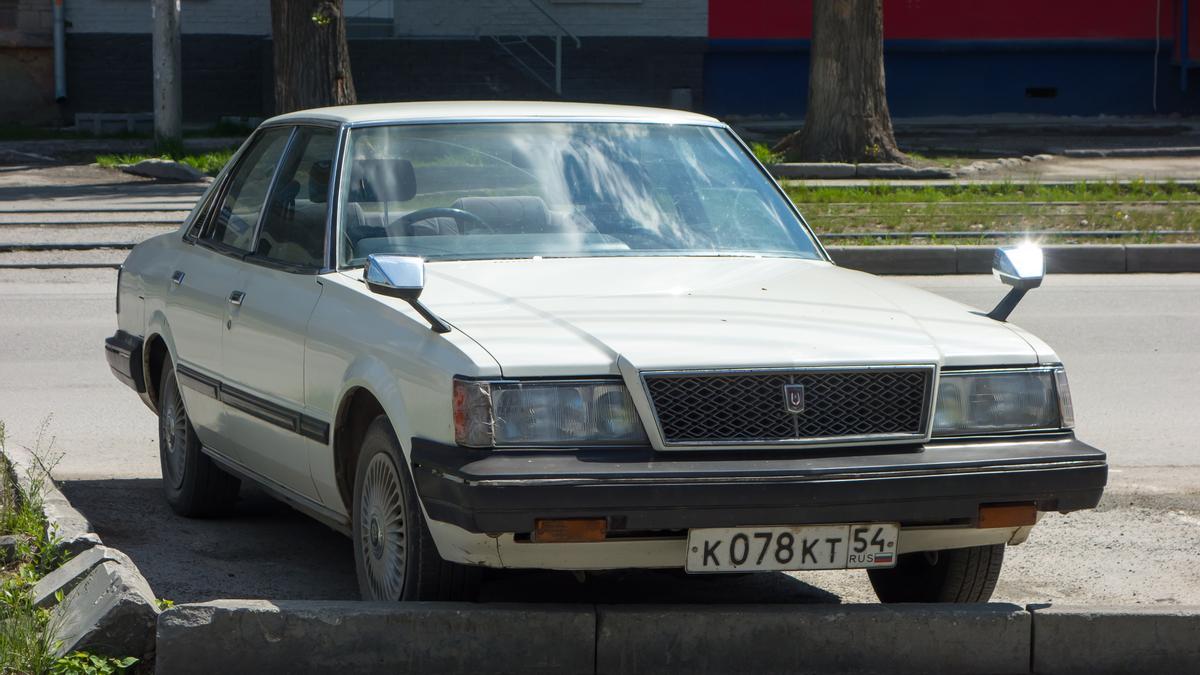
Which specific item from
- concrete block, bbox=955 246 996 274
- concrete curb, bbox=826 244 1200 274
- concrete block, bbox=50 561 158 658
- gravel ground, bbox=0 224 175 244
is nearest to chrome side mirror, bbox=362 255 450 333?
concrete block, bbox=50 561 158 658

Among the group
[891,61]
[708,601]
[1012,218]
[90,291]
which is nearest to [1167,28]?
[891,61]

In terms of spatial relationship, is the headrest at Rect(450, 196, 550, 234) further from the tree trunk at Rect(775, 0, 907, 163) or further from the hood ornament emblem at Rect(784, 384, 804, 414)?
the tree trunk at Rect(775, 0, 907, 163)

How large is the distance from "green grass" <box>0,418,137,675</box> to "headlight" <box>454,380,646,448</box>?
0.99 meters

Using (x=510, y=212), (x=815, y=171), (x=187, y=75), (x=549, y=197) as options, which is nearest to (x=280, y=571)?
(x=510, y=212)

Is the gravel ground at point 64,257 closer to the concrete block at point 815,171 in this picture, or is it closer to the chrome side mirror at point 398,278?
the concrete block at point 815,171

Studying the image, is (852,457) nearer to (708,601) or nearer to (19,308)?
(708,601)

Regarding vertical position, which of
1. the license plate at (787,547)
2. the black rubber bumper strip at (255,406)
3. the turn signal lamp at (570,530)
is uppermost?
the black rubber bumper strip at (255,406)

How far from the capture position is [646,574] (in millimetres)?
5277

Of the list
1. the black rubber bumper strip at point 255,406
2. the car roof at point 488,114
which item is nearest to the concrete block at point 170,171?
the black rubber bumper strip at point 255,406

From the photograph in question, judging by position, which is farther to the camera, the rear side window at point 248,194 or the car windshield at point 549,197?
the rear side window at point 248,194

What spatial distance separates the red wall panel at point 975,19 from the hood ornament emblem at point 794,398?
27.3 m

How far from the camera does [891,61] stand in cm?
3133

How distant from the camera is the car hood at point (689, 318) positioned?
4.07m

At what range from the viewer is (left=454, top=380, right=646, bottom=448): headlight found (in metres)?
3.97
